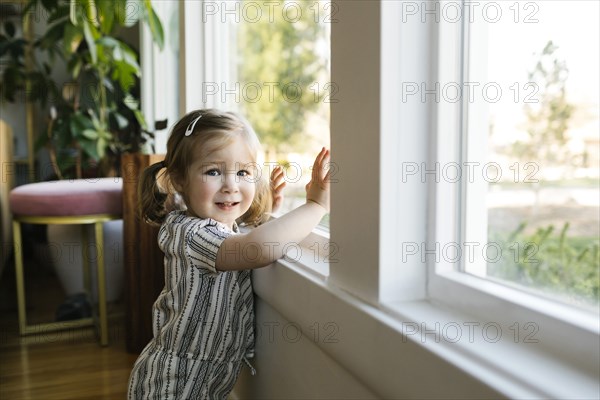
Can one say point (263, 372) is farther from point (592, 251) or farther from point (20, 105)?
point (20, 105)

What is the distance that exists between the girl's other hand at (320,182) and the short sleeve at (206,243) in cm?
18

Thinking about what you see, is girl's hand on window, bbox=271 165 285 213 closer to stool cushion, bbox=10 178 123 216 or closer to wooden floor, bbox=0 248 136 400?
wooden floor, bbox=0 248 136 400

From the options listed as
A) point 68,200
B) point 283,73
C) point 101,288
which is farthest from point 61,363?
point 283,73

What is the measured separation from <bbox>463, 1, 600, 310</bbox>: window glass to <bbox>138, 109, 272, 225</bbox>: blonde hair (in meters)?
0.55

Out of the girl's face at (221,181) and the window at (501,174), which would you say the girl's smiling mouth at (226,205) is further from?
the window at (501,174)

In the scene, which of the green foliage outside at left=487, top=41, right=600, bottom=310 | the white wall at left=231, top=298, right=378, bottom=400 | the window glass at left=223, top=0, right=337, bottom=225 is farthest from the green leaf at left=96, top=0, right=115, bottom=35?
the window glass at left=223, top=0, right=337, bottom=225

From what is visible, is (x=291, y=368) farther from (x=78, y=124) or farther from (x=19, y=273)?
(x=78, y=124)

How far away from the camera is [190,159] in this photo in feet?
4.12

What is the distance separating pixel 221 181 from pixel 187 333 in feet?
1.06

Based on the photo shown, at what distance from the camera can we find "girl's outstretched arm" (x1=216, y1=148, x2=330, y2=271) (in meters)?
1.11

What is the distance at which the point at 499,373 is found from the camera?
1.96 ft

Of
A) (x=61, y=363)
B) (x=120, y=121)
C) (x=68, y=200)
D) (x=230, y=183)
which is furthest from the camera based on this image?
(x=120, y=121)

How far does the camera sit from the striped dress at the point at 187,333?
4.09 ft

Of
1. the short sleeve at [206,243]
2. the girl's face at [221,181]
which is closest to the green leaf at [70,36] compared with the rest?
the girl's face at [221,181]
